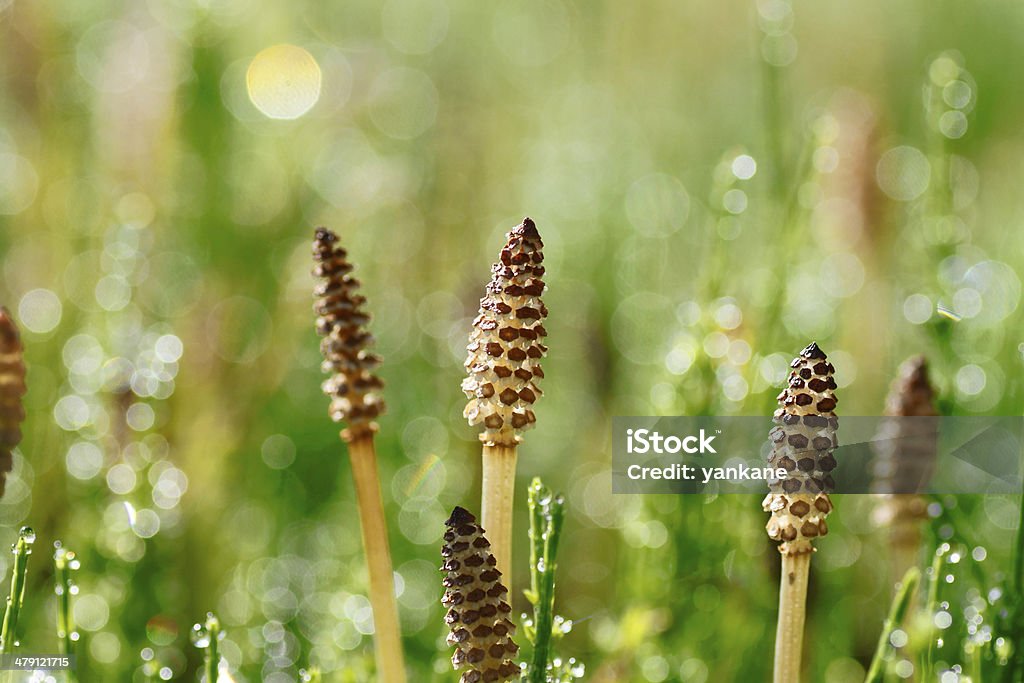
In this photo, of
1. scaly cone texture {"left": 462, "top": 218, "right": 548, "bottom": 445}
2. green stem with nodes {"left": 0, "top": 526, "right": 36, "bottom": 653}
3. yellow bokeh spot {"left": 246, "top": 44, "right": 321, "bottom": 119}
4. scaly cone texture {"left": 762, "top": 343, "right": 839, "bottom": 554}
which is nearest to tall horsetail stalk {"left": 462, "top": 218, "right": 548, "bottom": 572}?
scaly cone texture {"left": 462, "top": 218, "right": 548, "bottom": 445}

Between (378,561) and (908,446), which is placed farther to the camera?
(908,446)

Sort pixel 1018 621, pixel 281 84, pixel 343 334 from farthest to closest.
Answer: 1. pixel 281 84
2. pixel 1018 621
3. pixel 343 334

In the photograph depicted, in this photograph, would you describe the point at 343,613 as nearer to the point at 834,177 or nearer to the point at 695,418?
the point at 695,418

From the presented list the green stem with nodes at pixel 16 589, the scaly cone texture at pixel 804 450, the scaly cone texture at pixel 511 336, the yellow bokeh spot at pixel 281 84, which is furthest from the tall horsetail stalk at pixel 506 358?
the yellow bokeh spot at pixel 281 84

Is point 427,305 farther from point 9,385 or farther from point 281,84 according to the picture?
point 9,385

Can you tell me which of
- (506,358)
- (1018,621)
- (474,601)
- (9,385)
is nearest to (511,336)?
(506,358)

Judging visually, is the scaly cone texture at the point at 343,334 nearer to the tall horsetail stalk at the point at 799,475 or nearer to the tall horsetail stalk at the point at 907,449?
the tall horsetail stalk at the point at 799,475
